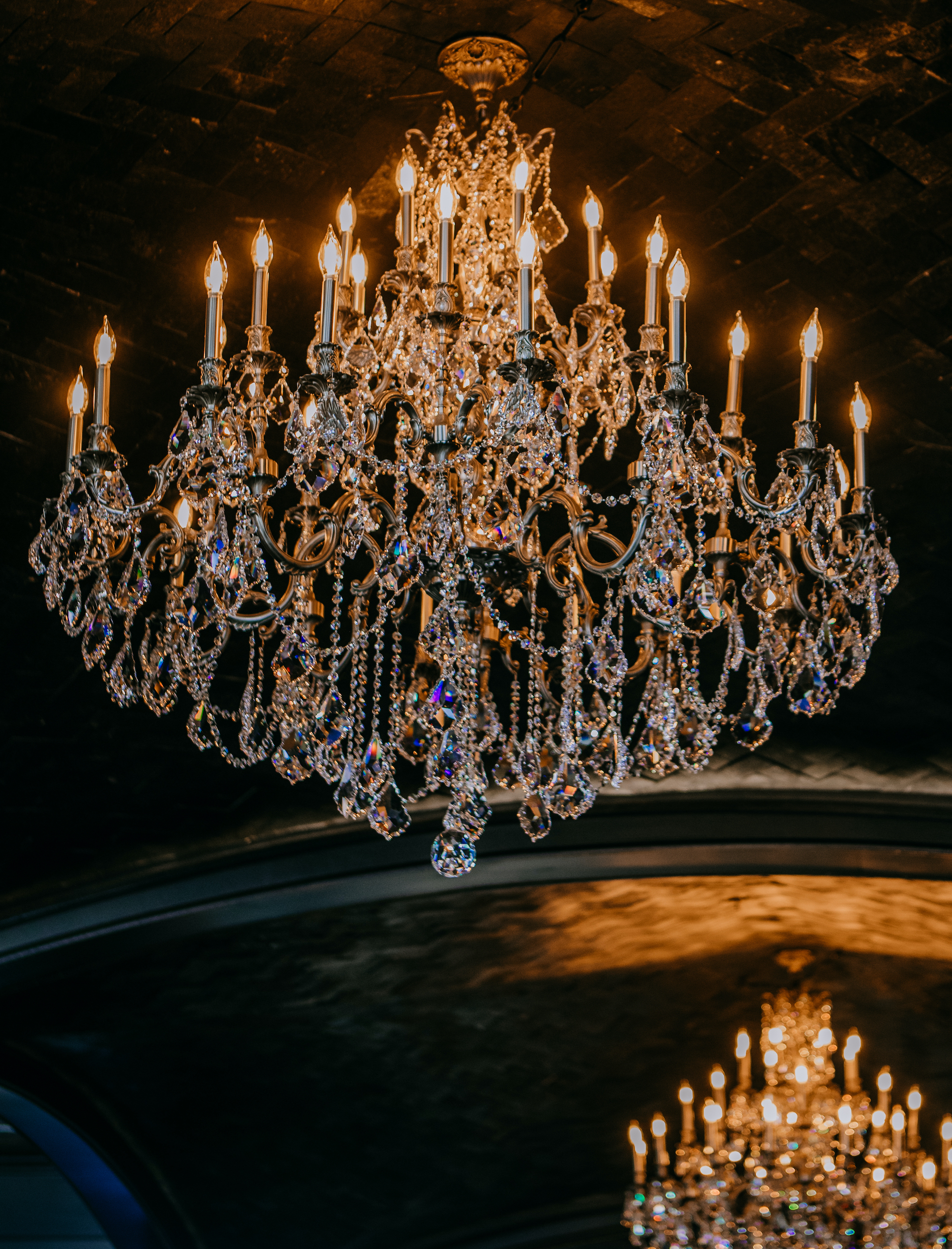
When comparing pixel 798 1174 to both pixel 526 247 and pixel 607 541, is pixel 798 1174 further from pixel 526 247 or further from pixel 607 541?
pixel 526 247

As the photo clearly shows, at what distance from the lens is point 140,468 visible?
4.86 metres

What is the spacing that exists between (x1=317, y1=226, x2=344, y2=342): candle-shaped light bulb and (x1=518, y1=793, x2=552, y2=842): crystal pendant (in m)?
1.04

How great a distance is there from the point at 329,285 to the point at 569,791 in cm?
113

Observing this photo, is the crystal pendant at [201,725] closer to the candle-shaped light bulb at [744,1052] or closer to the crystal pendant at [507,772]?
A: the crystal pendant at [507,772]

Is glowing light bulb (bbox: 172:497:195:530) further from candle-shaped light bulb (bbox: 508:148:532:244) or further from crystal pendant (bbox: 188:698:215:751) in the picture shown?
candle-shaped light bulb (bbox: 508:148:532:244)

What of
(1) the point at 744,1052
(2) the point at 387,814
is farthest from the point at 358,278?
(1) the point at 744,1052

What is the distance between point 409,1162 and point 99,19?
9063 mm

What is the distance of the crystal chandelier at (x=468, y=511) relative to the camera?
2.65 metres

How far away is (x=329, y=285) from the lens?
2.69 m

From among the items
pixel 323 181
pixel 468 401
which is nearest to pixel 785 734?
pixel 323 181

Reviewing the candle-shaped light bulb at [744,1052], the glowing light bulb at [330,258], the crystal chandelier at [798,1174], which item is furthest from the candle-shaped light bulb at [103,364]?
the crystal chandelier at [798,1174]

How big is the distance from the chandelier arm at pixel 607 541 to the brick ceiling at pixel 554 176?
4.24 feet

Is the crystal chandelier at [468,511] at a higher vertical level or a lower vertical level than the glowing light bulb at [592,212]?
lower

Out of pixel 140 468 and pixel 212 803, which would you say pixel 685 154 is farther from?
pixel 212 803
